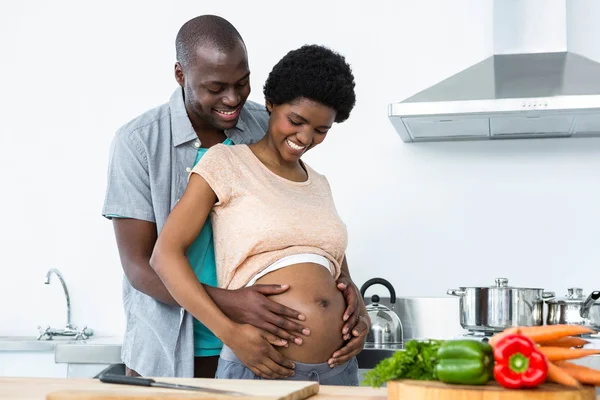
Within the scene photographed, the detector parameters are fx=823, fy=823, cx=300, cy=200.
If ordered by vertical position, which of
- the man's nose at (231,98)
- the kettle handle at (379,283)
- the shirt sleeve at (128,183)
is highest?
the man's nose at (231,98)

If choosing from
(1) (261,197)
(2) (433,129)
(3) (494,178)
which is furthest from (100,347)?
(3) (494,178)

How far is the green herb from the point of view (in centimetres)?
104

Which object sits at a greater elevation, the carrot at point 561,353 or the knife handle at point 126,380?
the carrot at point 561,353

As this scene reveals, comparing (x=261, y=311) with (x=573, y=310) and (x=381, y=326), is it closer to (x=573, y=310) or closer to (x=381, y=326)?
(x=381, y=326)

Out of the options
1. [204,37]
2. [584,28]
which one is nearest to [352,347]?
[204,37]

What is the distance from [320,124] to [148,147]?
0.42 meters

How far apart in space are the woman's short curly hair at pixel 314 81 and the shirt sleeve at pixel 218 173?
181 millimetres

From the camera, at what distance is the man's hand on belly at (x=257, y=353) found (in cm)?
156

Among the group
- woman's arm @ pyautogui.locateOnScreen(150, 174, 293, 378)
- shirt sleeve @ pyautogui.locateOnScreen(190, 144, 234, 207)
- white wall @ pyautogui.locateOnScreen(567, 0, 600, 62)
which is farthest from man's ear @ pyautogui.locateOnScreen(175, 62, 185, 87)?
white wall @ pyautogui.locateOnScreen(567, 0, 600, 62)

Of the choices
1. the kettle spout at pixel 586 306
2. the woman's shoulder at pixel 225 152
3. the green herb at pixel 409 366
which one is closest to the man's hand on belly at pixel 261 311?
the woman's shoulder at pixel 225 152

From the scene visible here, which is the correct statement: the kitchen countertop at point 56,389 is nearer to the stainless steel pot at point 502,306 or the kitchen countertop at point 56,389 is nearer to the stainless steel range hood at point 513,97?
the stainless steel pot at point 502,306

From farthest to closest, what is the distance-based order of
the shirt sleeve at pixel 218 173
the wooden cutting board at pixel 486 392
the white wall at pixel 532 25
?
the white wall at pixel 532 25 < the shirt sleeve at pixel 218 173 < the wooden cutting board at pixel 486 392

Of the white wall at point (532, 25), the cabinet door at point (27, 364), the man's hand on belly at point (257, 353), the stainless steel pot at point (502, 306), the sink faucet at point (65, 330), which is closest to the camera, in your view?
the man's hand on belly at point (257, 353)

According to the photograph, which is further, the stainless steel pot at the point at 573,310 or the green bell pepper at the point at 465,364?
the stainless steel pot at the point at 573,310
